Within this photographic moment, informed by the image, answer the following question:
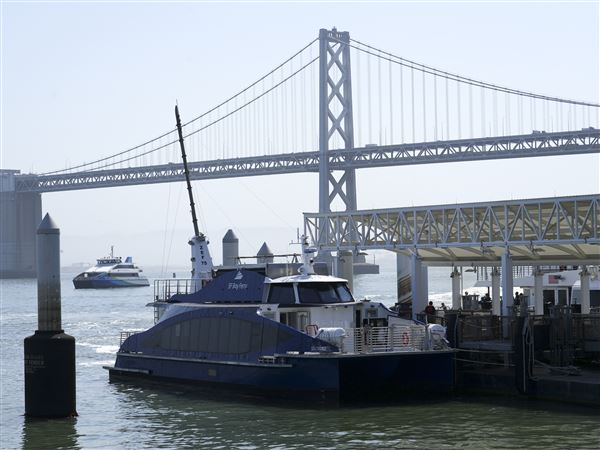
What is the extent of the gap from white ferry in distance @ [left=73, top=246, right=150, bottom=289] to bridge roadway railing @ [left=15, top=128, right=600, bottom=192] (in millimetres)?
10198

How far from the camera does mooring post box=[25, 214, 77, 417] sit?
25875 mm

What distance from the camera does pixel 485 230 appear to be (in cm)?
3984

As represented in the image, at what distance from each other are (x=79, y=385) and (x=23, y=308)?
5206cm

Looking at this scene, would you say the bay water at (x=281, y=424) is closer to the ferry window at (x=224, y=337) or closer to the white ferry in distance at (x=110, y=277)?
the ferry window at (x=224, y=337)

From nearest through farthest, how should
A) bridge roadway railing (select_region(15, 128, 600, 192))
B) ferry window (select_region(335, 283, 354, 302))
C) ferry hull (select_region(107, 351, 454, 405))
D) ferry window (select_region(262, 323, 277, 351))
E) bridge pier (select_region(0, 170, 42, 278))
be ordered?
ferry hull (select_region(107, 351, 454, 405))
ferry window (select_region(262, 323, 277, 351))
ferry window (select_region(335, 283, 354, 302))
bridge roadway railing (select_region(15, 128, 600, 192))
bridge pier (select_region(0, 170, 42, 278))

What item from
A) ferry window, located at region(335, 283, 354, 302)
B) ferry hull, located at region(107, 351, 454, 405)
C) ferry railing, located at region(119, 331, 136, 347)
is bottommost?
ferry hull, located at region(107, 351, 454, 405)

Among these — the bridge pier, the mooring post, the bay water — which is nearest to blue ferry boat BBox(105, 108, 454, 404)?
the bay water

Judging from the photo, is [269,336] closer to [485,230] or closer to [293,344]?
[293,344]

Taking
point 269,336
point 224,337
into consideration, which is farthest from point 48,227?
point 224,337

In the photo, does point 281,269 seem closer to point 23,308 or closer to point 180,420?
point 180,420

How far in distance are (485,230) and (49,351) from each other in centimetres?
1811

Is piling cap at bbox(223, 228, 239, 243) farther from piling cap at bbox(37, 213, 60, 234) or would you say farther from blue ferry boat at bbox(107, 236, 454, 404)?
piling cap at bbox(37, 213, 60, 234)

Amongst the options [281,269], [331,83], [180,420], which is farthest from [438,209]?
[331,83]

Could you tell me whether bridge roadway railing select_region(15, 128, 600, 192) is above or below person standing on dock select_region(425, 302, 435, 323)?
above
